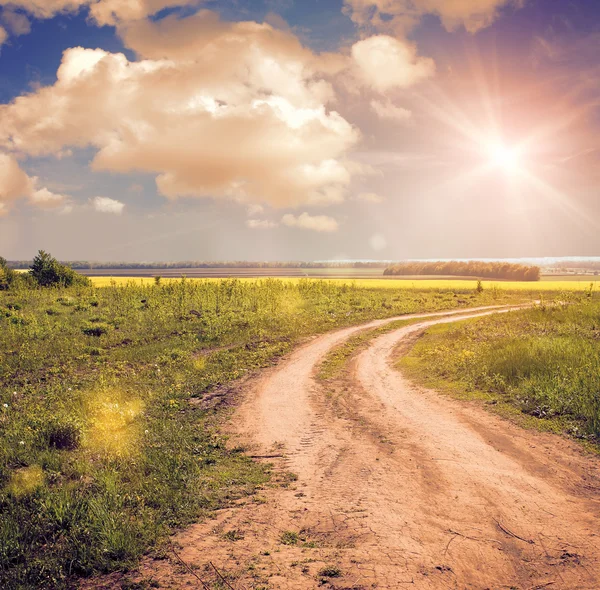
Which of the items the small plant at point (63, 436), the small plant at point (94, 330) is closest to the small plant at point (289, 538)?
the small plant at point (63, 436)

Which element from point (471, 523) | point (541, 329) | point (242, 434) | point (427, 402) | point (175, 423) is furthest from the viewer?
point (541, 329)

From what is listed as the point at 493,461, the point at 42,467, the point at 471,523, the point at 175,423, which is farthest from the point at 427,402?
the point at 42,467

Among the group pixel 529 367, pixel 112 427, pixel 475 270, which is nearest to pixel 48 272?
pixel 112 427

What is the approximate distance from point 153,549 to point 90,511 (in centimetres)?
139

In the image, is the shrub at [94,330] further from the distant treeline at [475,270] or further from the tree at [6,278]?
the distant treeline at [475,270]

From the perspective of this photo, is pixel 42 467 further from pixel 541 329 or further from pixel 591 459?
pixel 541 329

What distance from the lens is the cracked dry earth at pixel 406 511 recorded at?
17.6 feet

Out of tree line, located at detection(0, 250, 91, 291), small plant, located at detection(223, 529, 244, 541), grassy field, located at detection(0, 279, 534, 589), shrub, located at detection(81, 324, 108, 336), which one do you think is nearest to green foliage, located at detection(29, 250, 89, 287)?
tree line, located at detection(0, 250, 91, 291)

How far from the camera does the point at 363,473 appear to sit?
8.29 meters

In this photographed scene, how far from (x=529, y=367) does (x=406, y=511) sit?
10.0 m

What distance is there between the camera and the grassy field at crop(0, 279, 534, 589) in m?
6.11

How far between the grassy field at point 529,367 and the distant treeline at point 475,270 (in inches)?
3457

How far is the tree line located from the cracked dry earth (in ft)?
127

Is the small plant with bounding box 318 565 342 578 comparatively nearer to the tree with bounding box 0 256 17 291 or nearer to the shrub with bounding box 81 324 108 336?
the shrub with bounding box 81 324 108 336
